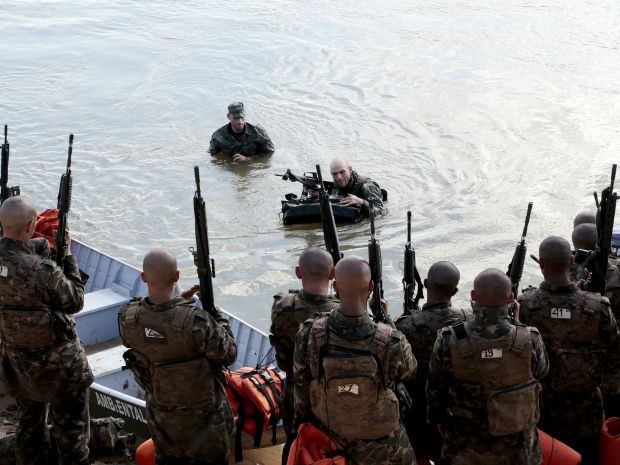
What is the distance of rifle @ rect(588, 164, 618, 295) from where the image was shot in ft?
20.6

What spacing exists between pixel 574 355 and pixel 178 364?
7.78 feet

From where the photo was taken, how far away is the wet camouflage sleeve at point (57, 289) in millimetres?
5898

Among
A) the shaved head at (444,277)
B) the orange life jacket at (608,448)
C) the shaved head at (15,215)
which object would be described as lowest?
the orange life jacket at (608,448)

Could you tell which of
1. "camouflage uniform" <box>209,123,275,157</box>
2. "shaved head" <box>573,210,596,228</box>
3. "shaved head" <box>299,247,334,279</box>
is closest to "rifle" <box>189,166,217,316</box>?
"shaved head" <box>299,247,334,279</box>

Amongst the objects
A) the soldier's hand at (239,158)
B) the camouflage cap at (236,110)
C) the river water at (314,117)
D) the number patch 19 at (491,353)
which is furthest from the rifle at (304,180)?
the number patch 19 at (491,353)

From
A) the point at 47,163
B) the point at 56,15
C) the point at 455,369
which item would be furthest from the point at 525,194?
the point at 56,15

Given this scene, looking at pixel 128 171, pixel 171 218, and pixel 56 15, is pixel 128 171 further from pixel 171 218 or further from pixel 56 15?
pixel 56 15

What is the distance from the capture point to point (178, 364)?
214 inches

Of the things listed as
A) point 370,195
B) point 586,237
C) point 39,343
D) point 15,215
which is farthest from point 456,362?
point 370,195

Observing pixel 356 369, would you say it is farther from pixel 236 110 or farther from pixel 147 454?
pixel 236 110

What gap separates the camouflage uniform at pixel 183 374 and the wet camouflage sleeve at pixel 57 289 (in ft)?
1.91

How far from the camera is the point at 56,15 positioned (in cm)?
2983

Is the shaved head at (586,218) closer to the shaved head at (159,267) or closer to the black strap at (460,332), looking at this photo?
the black strap at (460,332)

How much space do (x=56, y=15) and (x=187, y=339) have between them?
2658cm
